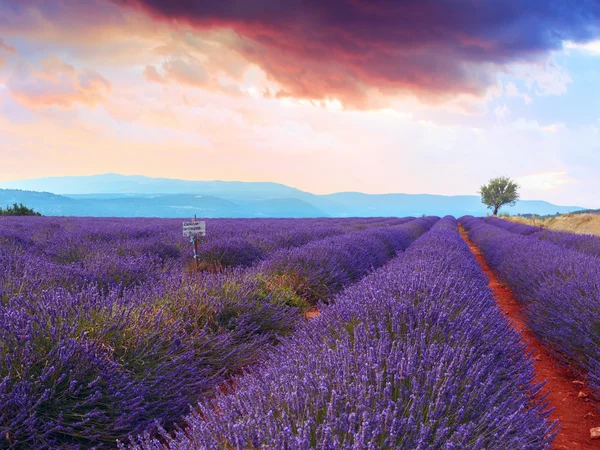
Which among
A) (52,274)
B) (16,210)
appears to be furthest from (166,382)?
(16,210)

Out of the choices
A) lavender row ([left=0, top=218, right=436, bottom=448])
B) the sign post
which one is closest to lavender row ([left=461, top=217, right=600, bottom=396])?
lavender row ([left=0, top=218, right=436, bottom=448])

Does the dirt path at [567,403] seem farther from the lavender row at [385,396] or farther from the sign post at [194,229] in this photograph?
the sign post at [194,229]

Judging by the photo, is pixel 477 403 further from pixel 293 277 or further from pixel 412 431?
pixel 293 277

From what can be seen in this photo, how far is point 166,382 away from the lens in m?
2.06

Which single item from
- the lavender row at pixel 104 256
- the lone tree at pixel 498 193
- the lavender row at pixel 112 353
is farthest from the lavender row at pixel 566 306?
the lone tree at pixel 498 193

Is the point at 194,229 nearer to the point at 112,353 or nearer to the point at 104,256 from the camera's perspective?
the point at 104,256

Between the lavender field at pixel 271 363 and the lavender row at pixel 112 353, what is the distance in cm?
1

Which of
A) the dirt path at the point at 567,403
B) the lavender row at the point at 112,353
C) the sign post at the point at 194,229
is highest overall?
the sign post at the point at 194,229

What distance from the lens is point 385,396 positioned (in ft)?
3.84

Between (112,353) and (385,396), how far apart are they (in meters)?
1.48

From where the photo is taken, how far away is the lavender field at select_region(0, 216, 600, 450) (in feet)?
3.90

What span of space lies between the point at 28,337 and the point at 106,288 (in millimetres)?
1952

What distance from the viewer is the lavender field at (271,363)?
3.90 feet

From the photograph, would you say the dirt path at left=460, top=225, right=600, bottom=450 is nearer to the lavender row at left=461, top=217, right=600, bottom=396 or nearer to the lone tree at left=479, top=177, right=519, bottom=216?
the lavender row at left=461, top=217, right=600, bottom=396
